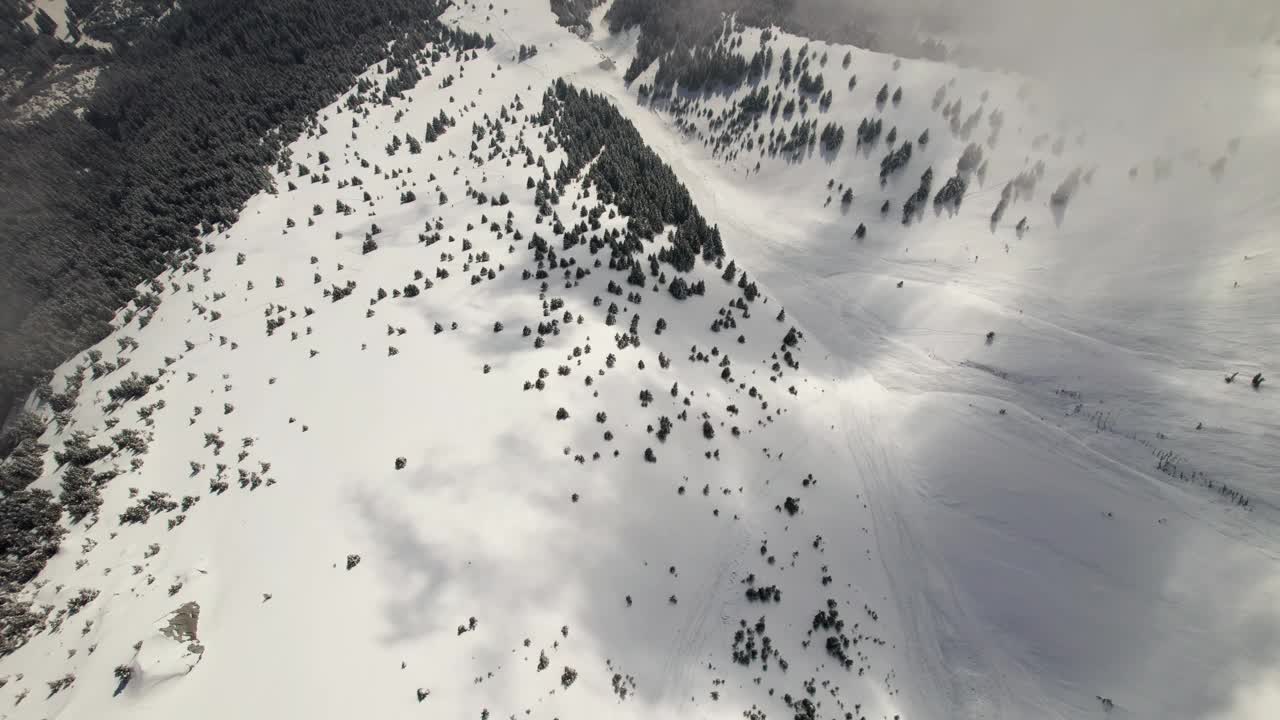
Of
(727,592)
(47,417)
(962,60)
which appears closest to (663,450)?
(727,592)

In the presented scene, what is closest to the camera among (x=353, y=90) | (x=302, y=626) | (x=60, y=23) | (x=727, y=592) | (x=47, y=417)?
(x=302, y=626)

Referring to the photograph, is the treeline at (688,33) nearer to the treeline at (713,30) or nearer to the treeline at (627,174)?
the treeline at (713,30)

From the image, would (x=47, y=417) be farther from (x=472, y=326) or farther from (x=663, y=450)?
(x=663, y=450)

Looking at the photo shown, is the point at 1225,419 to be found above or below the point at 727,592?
above

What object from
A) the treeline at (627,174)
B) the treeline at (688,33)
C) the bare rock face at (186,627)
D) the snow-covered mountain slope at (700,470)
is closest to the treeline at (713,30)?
the treeline at (688,33)

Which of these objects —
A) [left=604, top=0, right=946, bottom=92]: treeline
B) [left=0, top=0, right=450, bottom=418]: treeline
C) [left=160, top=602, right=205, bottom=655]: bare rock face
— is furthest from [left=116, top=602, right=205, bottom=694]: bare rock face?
[left=604, top=0, right=946, bottom=92]: treeline

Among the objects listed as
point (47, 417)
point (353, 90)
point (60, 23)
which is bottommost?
point (47, 417)

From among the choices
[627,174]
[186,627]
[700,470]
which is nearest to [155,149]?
[627,174]

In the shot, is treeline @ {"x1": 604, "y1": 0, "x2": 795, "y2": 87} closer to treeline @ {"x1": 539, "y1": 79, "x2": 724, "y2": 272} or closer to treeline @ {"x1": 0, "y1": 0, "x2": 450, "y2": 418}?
treeline @ {"x1": 539, "y1": 79, "x2": 724, "y2": 272}
